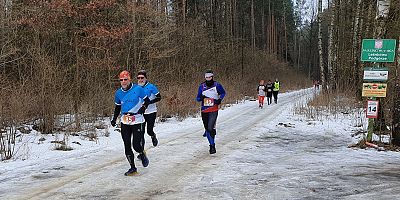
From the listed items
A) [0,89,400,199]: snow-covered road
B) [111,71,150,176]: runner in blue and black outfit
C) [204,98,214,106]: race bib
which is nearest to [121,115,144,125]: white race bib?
[111,71,150,176]: runner in blue and black outfit

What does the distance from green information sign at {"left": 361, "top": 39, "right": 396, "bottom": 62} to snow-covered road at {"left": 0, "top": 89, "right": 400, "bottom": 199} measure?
87.6 inches

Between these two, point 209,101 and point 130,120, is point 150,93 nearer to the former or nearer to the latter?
point 209,101

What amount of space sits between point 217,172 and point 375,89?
15.8 feet

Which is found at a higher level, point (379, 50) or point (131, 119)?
point (379, 50)

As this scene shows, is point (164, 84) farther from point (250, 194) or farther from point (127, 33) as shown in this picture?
point (250, 194)

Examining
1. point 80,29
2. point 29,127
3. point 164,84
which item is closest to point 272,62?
point 164,84

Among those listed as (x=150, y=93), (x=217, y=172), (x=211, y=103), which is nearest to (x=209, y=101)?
(x=211, y=103)

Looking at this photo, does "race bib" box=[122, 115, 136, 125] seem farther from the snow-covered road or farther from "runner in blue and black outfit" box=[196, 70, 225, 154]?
"runner in blue and black outfit" box=[196, 70, 225, 154]

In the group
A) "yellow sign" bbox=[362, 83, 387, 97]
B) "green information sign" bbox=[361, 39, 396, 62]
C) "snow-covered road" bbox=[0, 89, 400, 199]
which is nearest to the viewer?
"snow-covered road" bbox=[0, 89, 400, 199]

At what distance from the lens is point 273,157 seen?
882 cm

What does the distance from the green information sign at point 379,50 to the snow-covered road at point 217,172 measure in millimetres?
2226

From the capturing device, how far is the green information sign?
928 centimetres

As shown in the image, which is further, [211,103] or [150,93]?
[150,93]

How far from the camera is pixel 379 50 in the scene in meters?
9.41
